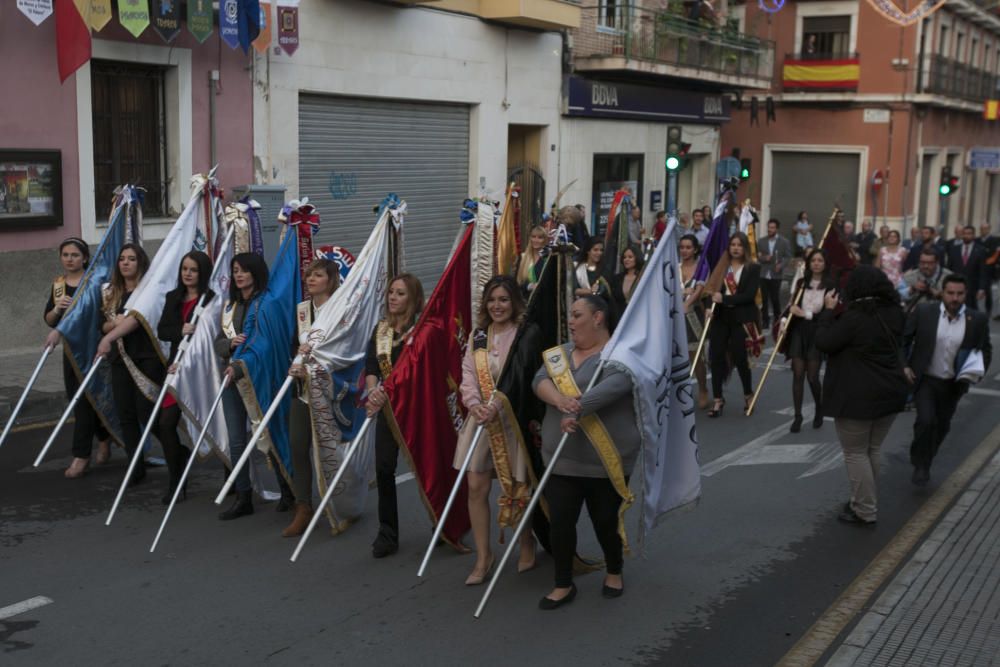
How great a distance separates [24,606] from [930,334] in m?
6.35

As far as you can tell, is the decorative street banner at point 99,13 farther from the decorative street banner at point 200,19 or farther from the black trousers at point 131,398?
the black trousers at point 131,398

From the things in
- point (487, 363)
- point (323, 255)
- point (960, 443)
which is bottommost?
point (960, 443)

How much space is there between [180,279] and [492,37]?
43.2ft

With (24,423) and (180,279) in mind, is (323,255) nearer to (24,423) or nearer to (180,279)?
(180,279)

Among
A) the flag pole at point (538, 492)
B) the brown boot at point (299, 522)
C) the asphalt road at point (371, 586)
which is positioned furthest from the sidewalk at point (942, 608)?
the brown boot at point (299, 522)

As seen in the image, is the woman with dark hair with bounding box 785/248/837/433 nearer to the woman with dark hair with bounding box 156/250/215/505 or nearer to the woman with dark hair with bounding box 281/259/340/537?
the woman with dark hair with bounding box 281/259/340/537

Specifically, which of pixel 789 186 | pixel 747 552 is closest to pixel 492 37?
pixel 747 552

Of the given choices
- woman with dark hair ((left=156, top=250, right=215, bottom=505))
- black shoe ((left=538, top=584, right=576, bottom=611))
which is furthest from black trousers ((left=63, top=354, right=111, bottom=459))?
black shoe ((left=538, top=584, right=576, bottom=611))

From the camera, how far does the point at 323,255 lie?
7.33 m

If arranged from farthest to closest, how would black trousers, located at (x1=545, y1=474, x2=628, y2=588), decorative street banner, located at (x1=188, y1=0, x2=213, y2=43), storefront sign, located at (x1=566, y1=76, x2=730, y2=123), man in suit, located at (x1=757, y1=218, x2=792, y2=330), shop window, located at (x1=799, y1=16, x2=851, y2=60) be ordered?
1. shop window, located at (x1=799, y1=16, x2=851, y2=60)
2. storefront sign, located at (x1=566, y1=76, x2=730, y2=123)
3. man in suit, located at (x1=757, y1=218, x2=792, y2=330)
4. decorative street banner, located at (x1=188, y1=0, x2=213, y2=43)
5. black trousers, located at (x1=545, y1=474, x2=628, y2=588)

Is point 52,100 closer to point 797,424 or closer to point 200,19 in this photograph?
point 200,19

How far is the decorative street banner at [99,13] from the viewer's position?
A: 40.2ft

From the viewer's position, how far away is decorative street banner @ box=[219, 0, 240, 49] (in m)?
13.9

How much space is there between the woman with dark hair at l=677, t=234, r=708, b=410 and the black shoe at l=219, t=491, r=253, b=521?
5.10 metres
